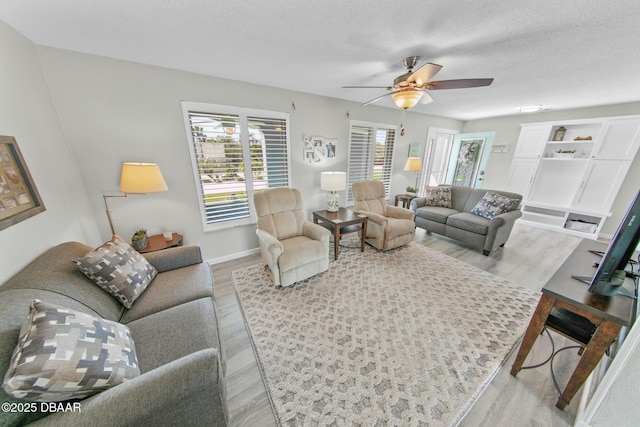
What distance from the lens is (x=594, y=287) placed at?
1116 millimetres

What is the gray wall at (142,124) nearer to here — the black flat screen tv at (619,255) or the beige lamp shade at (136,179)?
the beige lamp shade at (136,179)

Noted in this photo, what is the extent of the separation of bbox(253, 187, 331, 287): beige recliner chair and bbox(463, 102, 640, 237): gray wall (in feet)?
16.0

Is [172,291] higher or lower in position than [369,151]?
lower

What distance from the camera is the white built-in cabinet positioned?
10.9ft

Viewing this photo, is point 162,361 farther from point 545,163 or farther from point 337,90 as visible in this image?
point 545,163

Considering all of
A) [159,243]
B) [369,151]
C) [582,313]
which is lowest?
[159,243]

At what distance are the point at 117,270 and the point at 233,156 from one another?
171cm

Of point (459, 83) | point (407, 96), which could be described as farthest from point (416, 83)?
point (459, 83)

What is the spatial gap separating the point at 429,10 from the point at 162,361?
2.51 meters

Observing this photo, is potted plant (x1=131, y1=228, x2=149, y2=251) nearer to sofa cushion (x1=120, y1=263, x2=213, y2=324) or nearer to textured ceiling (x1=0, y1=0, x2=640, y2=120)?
sofa cushion (x1=120, y1=263, x2=213, y2=324)

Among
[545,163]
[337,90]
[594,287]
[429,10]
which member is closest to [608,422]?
[594,287]

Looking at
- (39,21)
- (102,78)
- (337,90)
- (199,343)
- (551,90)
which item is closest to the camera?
(199,343)

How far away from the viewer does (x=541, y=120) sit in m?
4.13

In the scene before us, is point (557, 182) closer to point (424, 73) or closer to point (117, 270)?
point (424, 73)
